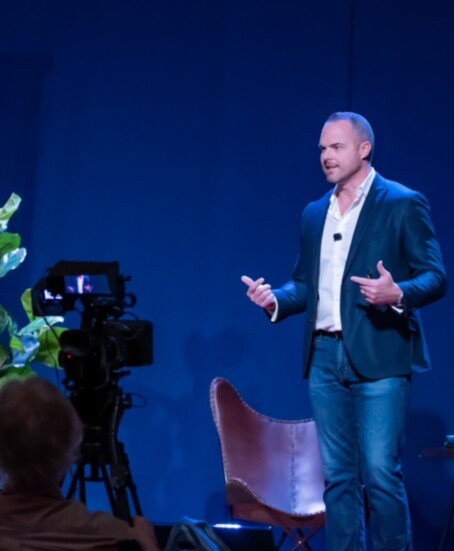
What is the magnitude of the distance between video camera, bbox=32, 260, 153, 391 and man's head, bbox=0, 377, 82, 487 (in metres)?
1.10

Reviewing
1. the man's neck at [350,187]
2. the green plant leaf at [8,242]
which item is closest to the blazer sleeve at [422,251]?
the man's neck at [350,187]

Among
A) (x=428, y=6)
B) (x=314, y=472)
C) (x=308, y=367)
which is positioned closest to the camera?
(x=308, y=367)

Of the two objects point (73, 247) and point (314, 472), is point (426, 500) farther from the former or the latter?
point (73, 247)

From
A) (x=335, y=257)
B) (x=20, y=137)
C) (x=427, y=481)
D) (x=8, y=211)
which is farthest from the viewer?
(x=20, y=137)

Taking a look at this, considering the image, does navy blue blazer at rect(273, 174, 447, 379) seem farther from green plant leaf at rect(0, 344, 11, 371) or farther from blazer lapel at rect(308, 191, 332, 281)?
green plant leaf at rect(0, 344, 11, 371)

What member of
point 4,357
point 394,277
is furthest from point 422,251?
point 4,357

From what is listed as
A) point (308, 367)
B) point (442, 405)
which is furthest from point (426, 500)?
point (308, 367)

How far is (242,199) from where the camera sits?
4539 millimetres

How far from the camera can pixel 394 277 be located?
10.9ft

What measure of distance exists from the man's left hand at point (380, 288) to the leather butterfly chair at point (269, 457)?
1095 millimetres

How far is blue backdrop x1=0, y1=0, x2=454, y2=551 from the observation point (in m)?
4.42

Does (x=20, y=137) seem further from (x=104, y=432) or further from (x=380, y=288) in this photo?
(x=380, y=288)

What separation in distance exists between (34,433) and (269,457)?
2553 mm

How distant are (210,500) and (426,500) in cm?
99
